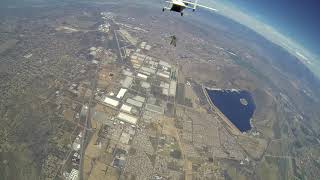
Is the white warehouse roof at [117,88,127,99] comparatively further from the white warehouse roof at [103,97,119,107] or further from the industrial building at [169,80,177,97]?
the industrial building at [169,80,177,97]

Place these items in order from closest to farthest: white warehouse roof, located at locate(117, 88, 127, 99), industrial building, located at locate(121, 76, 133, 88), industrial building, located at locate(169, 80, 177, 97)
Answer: white warehouse roof, located at locate(117, 88, 127, 99) < industrial building, located at locate(121, 76, 133, 88) < industrial building, located at locate(169, 80, 177, 97)

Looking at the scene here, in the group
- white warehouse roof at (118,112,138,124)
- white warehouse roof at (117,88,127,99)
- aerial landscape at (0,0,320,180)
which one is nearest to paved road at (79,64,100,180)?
aerial landscape at (0,0,320,180)

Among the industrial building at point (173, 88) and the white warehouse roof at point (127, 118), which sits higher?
the industrial building at point (173, 88)

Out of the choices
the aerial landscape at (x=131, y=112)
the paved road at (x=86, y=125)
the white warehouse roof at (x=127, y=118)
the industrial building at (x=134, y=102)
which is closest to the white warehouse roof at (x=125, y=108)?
the aerial landscape at (x=131, y=112)

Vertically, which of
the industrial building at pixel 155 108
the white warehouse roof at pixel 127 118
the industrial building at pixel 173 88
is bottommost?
the white warehouse roof at pixel 127 118

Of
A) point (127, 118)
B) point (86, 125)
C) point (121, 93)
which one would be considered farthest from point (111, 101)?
point (86, 125)

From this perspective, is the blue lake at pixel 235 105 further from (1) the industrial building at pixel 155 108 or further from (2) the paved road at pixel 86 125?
(2) the paved road at pixel 86 125

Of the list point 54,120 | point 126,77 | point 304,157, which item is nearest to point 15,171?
point 54,120
